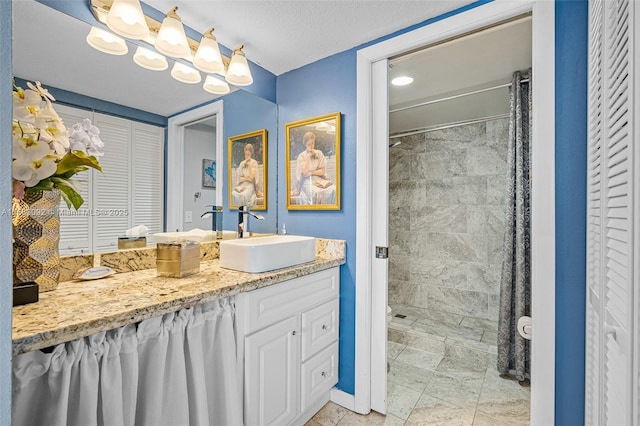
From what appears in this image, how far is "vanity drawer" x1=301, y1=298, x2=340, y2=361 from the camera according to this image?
62.6 inches

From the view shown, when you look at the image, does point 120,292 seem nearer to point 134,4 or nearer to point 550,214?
point 134,4

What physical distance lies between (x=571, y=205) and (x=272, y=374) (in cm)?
150

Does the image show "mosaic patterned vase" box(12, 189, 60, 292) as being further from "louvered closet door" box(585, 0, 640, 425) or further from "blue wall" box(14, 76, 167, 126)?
"louvered closet door" box(585, 0, 640, 425)

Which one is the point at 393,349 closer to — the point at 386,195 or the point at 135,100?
the point at 386,195

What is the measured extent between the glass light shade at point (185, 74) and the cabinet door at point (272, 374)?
55.4 inches

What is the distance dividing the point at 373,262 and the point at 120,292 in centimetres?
128

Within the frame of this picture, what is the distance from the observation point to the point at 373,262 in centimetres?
180

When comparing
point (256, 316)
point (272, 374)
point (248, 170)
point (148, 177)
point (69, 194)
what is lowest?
point (272, 374)

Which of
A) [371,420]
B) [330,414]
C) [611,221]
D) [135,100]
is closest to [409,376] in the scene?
[371,420]

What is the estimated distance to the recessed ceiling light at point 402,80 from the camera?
7.19 ft

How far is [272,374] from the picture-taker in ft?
4.51

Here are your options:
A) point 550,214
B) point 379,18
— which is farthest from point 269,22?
point 550,214

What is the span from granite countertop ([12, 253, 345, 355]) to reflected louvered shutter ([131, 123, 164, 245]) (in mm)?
263

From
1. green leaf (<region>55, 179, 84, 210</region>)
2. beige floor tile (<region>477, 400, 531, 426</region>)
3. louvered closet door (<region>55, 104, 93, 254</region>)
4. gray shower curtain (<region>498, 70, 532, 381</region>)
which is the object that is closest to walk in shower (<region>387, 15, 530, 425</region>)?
beige floor tile (<region>477, 400, 531, 426</region>)
